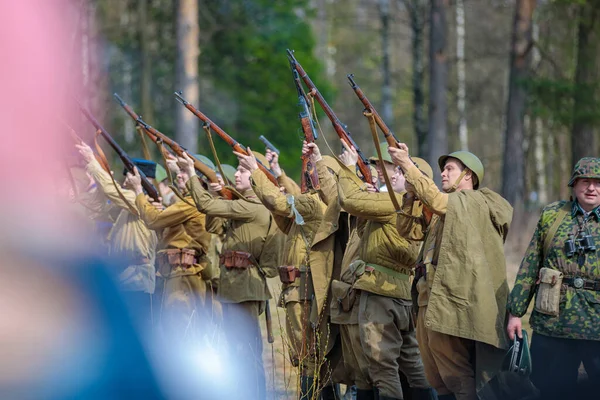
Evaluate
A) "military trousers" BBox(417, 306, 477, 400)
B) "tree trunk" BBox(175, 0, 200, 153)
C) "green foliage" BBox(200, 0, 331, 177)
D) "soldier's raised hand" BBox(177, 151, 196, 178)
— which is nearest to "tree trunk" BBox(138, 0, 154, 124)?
"green foliage" BBox(200, 0, 331, 177)

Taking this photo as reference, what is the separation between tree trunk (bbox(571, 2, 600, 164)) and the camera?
67.4 feet

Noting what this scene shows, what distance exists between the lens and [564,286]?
541 centimetres

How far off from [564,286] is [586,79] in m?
16.6

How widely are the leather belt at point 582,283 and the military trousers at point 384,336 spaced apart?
4.60 feet

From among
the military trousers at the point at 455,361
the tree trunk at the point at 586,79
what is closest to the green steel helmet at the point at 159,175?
the military trousers at the point at 455,361

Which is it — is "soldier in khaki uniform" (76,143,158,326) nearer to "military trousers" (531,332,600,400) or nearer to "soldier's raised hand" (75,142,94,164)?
"soldier's raised hand" (75,142,94,164)

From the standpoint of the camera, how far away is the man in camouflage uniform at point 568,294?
5320mm

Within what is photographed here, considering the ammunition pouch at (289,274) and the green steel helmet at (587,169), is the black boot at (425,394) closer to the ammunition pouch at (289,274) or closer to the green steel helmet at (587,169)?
A: the ammunition pouch at (289,274)

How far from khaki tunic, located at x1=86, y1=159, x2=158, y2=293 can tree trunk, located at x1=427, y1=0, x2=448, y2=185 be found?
1012 cm

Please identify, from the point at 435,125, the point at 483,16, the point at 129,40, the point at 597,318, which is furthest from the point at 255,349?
the point at 483,16

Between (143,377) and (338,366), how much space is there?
4.60m

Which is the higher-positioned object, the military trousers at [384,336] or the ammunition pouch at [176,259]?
the ammunition pouch at [176,259]

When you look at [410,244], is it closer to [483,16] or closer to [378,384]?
[378,384]

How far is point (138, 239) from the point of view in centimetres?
964
